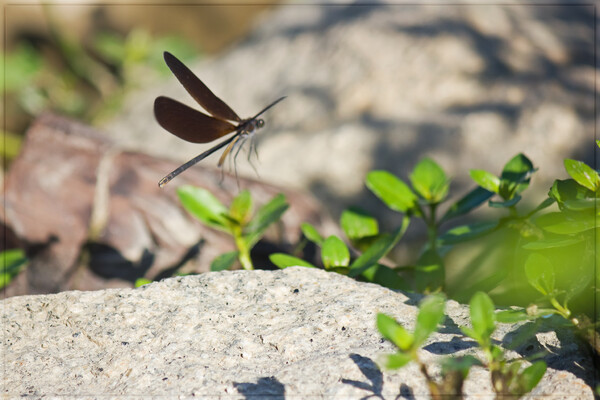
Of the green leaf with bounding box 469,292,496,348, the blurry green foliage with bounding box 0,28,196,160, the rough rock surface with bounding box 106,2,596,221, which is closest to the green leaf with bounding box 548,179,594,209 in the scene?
the green leaf with bounding box 469,292,496,348

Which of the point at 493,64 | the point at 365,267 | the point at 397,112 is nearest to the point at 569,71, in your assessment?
the point at 493,64

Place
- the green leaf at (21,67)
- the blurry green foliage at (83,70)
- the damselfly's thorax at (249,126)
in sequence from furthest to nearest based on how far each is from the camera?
1. the blurry green foliage at (83,70)
2. the green leaf at (21,67)
3. the damselfly's thorax at (249,126)

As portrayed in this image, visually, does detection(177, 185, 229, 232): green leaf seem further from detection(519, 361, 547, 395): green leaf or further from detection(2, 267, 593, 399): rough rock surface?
detection(519, 361, 547, 395): green leaf

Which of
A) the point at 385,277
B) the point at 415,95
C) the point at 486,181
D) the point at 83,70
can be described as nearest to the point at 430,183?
the point at 486,181

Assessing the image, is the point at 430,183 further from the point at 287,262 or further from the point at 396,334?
the point at 396,334

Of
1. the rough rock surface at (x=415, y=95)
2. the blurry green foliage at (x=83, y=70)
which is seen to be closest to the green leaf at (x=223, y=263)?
the rough rock surface at (x=415, y=95)

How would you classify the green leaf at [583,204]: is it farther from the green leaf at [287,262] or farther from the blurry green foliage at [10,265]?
the blurry green foliage at [10,265]
